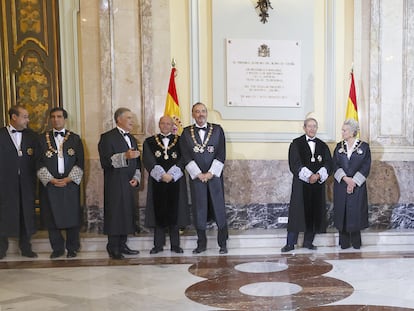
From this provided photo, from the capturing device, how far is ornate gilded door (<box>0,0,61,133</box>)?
5.44m

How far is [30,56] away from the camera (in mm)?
5488

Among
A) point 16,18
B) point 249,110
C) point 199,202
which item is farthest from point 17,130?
point 249,110

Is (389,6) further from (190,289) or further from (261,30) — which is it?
(190,289)

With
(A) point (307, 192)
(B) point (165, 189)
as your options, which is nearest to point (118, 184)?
(B) point (165, 189)

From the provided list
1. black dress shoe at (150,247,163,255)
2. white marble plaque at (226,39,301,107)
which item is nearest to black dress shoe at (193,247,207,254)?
black dress shoe at (150,247,163,255)

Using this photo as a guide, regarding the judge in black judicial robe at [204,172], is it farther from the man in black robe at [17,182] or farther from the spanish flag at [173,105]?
the man in black robe at [17,182]

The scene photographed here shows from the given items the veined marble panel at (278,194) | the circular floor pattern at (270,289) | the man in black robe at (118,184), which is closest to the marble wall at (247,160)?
the veined marble panel at (278,194)

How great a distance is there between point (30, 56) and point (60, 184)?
82.7 inches

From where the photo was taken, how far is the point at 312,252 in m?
4.58

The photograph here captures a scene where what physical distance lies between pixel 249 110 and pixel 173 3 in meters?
1.75

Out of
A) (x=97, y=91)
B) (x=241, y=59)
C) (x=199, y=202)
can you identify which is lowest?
(x=199, y=202)

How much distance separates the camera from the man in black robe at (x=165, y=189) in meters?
4.55

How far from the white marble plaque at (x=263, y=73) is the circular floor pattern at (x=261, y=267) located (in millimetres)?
2319

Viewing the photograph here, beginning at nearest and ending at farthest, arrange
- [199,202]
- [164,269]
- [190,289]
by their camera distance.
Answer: [190,289] → [164,269] → [199,202]
